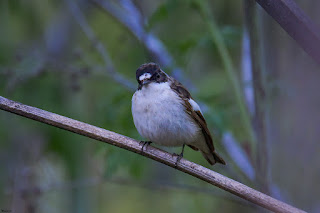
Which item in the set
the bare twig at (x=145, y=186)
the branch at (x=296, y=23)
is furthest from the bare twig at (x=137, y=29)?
the branch at (x=296, y=23)

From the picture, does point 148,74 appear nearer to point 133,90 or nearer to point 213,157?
point 133,90

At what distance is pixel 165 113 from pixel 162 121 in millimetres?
78

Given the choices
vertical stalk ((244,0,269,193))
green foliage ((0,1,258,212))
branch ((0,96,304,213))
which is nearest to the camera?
branch ((0,96,304,213))

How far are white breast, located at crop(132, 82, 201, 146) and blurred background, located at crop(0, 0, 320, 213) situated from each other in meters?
0.34

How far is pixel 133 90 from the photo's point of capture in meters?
4.78

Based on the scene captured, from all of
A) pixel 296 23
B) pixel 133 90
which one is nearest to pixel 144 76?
pixel 133 90

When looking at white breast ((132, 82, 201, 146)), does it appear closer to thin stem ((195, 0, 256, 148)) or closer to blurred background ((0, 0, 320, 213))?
blurred background ((0, 0, 320, 213))

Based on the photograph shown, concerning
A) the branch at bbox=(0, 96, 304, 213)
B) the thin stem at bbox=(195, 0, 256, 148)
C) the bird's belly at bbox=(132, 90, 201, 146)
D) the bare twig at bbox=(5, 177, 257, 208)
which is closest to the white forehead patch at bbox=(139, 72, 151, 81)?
the bird's belly at bbox=(132, 90, 201, 146)

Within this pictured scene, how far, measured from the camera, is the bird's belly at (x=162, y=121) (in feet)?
12.8

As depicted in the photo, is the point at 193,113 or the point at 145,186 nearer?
the point at 193,113

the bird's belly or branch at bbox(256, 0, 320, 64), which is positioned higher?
the bird's belly

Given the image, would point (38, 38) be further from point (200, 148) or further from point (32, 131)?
point (200, 148)

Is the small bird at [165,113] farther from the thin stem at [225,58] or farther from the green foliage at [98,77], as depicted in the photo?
the thin stem at [225,58]

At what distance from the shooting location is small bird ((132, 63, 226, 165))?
3926 millimetres
